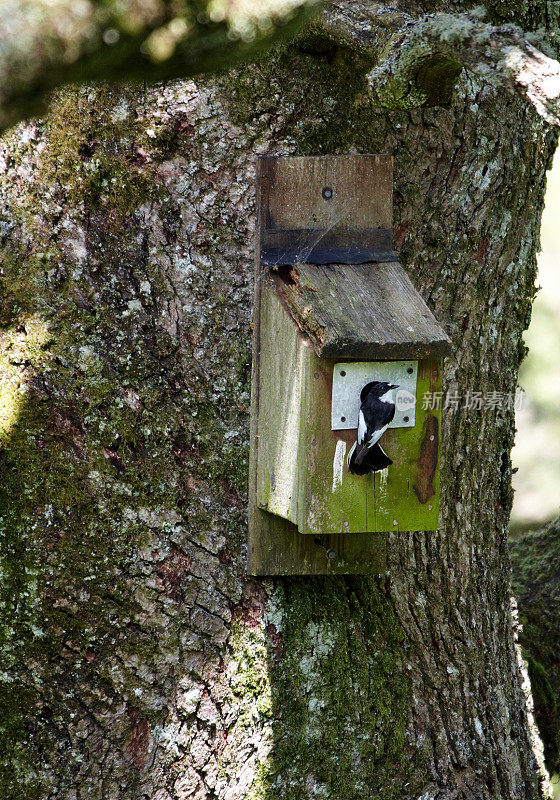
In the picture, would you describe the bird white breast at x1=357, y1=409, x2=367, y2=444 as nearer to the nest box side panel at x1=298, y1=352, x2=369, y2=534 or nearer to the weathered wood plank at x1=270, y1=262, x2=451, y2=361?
the nest box side panel at x1=298, y1=352, x2=369, y2=534

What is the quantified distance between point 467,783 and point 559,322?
24.6ft

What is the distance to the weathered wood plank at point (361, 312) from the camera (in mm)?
1728

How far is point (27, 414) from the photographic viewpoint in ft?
6.35

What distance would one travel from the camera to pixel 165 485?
1.99m

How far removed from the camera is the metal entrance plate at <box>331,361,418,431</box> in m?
1.79

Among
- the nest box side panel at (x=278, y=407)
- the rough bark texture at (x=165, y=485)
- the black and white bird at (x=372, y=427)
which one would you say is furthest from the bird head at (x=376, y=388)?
the rough bark texture at (x=165, y=485)

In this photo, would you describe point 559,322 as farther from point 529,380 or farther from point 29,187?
point 29,187

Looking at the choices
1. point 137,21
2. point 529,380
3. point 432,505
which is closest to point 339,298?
point 432,505

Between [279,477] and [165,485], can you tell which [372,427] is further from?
[165,485]

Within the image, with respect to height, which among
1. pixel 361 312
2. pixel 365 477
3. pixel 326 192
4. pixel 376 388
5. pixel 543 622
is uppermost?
pixel 326 192

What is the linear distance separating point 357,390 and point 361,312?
0.58 ft

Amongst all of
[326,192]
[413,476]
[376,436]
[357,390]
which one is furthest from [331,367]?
[326,192]

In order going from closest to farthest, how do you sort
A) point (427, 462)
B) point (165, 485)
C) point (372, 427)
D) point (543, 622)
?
point (372, 427)
point (427, 462)
point (165, 485)
point (543, 622)

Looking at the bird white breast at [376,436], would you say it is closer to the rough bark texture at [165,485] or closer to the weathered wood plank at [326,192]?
the rough bark texture at [165,485]
